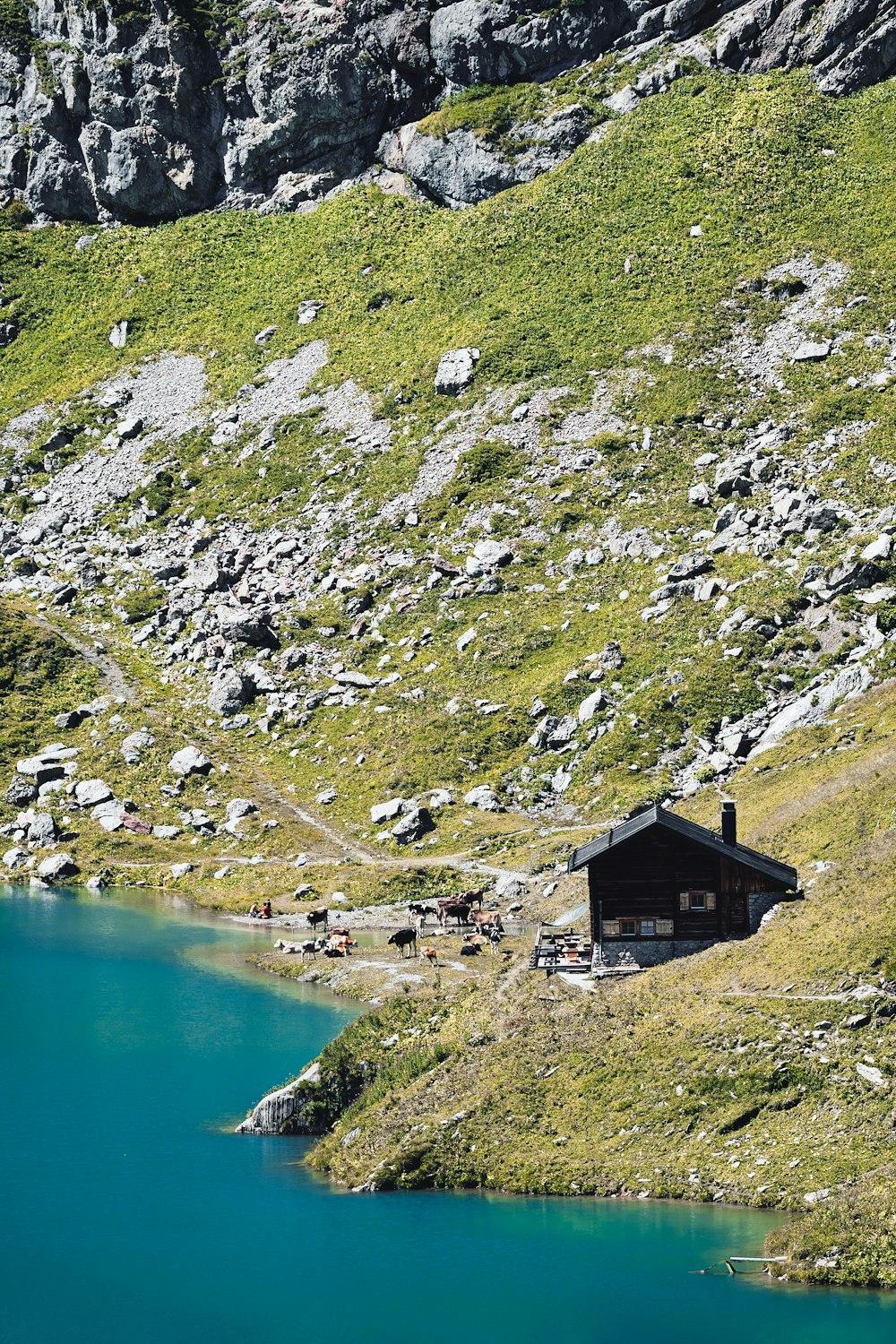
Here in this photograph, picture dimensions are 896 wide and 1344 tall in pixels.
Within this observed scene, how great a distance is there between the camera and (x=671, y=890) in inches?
2279

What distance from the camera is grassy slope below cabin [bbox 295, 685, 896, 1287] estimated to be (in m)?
41.1

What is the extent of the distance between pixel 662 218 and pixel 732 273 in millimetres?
13868

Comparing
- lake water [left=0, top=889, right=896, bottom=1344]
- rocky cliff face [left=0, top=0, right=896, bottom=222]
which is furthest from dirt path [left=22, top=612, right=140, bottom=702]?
rocky cliff face [left=0, top=0, right=896, bottom=222]

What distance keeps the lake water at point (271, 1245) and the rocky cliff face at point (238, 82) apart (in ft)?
418

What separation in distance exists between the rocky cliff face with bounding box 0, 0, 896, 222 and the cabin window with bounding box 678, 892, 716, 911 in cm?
12044

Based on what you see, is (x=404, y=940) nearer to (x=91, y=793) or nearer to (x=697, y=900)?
(x=697, y=900)

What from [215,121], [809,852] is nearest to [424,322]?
[215,121]

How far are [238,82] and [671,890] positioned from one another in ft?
488

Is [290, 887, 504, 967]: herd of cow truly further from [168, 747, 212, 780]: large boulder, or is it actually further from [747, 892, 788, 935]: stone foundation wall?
[168, 747, 212, 780]: large boulder

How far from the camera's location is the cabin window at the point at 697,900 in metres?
57.5

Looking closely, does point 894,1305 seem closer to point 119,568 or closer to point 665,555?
point 665,555

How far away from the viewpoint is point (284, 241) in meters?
171

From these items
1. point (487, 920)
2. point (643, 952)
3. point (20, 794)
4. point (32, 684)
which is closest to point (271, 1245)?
point (643, 952)

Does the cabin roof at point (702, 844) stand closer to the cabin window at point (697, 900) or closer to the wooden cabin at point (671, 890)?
the wooden cabin at point (671, 890)
